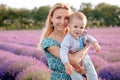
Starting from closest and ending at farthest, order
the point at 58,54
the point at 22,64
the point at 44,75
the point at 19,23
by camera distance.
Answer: the point at 58,54 → the point at 44,75 → the point at 22,64 → the point at 19,23

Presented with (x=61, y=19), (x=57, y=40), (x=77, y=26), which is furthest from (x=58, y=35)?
(x=77, y=26)

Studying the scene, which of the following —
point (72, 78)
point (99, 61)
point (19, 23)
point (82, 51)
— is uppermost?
point (82, 51)

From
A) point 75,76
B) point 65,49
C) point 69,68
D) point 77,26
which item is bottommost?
point 75,76

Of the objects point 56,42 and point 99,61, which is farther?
point 99,61

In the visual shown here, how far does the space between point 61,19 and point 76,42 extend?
23 cm

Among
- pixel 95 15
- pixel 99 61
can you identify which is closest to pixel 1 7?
pixel 95 15

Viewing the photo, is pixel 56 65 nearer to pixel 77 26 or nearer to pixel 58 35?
pixel 58 35

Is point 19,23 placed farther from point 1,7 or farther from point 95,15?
point 95,15

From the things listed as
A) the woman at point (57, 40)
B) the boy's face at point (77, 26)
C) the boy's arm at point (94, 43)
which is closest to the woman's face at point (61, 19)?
the woman at point (57, 40)

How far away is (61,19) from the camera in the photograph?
3594 mm

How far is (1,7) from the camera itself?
231ft

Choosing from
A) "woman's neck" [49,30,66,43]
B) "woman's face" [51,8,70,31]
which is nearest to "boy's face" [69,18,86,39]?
"woman's face" [51,8,70,31]

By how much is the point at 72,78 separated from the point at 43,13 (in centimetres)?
6767

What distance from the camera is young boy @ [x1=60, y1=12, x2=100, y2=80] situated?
3457 mm
